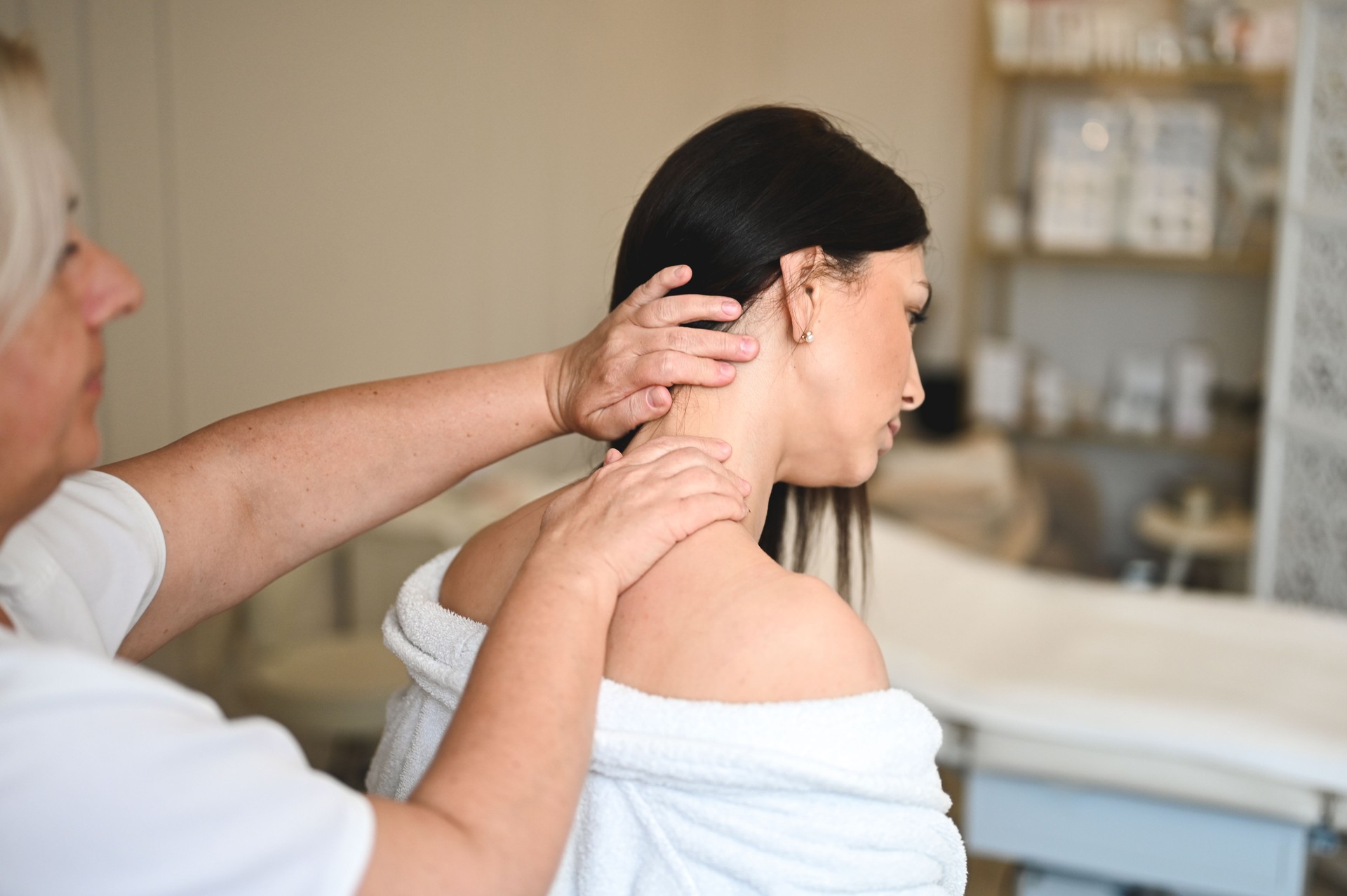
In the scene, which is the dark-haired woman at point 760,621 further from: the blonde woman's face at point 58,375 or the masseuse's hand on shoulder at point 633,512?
the blonde woman's face at point 58,375

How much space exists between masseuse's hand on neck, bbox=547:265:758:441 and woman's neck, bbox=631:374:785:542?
0.02 m

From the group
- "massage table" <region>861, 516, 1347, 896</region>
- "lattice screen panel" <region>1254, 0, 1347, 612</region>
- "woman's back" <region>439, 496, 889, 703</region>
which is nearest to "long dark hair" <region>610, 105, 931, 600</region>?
"woman's back" <region>439, 496, 889, 703</region>

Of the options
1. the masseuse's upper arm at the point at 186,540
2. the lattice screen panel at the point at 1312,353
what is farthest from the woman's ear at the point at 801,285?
the lattice screen panel at the point at 1312,353

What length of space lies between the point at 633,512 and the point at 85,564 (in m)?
0.43

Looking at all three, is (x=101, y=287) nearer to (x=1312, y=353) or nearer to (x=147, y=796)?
(x=147, y=796)

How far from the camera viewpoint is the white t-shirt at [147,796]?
0.56 metres

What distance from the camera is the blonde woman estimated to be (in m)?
0.57

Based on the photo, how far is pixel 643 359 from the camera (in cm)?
101

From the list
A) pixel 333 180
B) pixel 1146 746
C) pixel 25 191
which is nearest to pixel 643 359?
pixel 25 191

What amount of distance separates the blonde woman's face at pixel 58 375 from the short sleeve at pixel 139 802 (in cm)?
11

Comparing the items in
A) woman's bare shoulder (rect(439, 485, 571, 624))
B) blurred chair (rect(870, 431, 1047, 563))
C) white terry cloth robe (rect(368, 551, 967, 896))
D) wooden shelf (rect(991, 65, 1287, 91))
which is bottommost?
blurred chair (rect(870, 431, 1047, 563))

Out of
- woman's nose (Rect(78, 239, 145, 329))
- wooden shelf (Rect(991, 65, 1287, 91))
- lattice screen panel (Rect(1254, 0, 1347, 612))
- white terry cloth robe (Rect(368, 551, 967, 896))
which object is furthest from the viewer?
wooden shelf (Rect(991, 65, 1287, 91))

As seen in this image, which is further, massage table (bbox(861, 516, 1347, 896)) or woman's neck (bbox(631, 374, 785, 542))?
massage table (bbox(861, 516, 1347, 896))

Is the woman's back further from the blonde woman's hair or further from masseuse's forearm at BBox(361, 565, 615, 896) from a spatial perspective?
the blonde woman's hair
